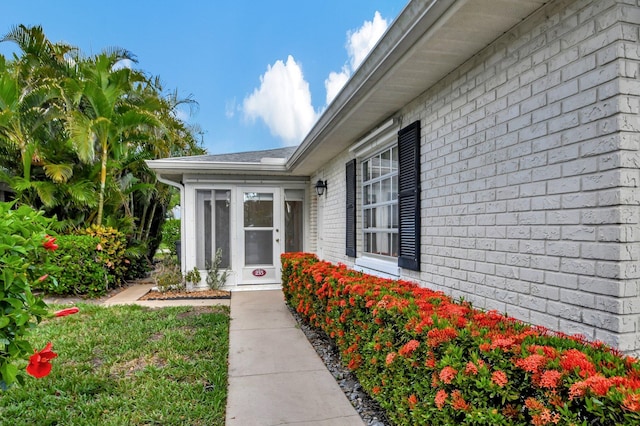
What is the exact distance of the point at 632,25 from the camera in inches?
65.8

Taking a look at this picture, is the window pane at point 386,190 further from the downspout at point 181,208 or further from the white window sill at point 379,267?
the downspout at point 181,208

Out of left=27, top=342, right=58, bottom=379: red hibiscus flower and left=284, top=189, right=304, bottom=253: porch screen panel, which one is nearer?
left=27, top=342, right=58, bottom=379: red hibiscus flower

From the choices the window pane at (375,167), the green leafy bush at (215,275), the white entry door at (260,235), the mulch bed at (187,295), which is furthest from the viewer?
the white entry door at (260,235)

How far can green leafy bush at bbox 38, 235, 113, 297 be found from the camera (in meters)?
6.73

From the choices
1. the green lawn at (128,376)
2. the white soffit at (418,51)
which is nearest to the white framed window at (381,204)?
the white soffit at (418,51)

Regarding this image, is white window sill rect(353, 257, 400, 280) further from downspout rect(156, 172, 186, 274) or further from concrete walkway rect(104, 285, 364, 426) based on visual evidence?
downspout rect(156, 172, 186, 274)

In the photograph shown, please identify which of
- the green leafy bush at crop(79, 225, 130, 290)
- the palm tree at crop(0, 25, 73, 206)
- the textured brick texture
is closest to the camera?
the textured brick texture

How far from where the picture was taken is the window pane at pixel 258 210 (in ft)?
25.9

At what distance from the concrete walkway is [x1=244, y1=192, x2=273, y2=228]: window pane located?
2.80m

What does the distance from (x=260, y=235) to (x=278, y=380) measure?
4874 mm

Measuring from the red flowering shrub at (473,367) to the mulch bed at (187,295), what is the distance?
15.3ft

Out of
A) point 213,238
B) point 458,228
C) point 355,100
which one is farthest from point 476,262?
point 213,238

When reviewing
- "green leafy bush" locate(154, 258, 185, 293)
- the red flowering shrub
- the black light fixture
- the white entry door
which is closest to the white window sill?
the red flowering shrub

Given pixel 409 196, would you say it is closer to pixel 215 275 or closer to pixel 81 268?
pixel 215 275
